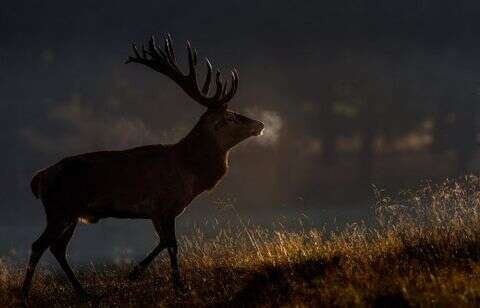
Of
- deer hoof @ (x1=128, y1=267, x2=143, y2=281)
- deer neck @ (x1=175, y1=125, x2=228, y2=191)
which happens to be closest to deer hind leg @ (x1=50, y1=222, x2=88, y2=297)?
deer hoof @ (x1=128, y1=267, x2=143, y2=281)

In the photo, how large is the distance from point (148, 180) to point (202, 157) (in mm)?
902

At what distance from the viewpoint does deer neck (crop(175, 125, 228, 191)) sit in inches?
396

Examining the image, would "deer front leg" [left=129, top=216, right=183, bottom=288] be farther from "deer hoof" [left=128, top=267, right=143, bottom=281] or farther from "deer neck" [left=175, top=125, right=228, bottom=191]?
"deer neck" [left=175, top=125, right=228, bottom=191]

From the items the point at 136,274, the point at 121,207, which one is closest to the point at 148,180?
the point at 121,207

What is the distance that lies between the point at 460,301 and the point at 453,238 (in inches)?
152

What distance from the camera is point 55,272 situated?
12.4 metres

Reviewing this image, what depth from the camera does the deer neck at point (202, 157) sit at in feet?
33.0

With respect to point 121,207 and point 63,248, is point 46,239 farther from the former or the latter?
point 121,207

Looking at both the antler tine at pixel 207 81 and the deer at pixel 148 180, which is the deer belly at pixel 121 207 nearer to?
the deer at pixel 148 180

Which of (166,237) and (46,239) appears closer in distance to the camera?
(46,239)

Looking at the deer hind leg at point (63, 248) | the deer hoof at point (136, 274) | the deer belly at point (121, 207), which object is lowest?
the deer hoof at point (136, 274)

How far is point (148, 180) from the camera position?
977 centimetres

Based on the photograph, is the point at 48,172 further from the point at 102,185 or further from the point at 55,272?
the point at 55,272

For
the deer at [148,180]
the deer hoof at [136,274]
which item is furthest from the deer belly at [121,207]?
the deer hoof at [136,274]
